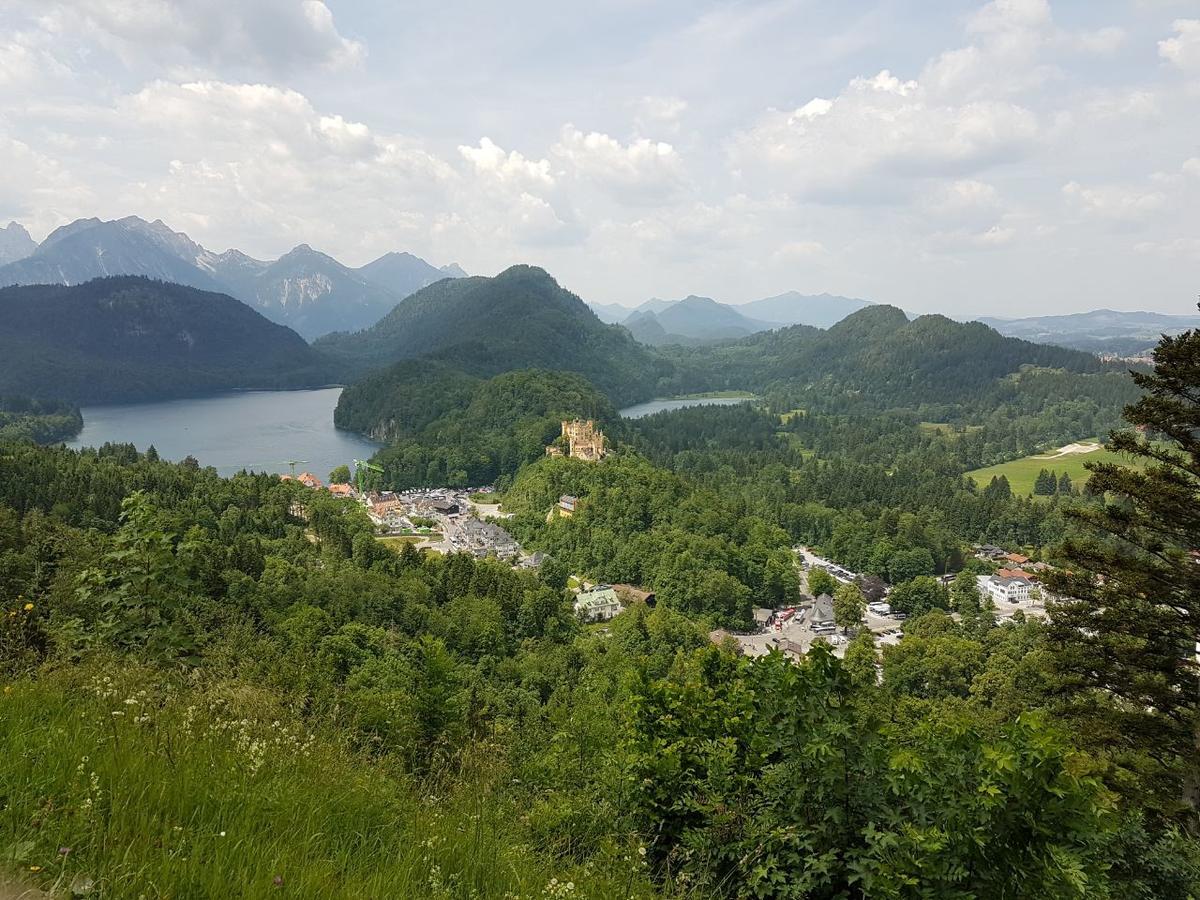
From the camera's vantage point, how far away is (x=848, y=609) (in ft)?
110

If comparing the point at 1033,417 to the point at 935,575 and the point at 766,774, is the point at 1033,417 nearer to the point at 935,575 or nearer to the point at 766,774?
the point at 935,575

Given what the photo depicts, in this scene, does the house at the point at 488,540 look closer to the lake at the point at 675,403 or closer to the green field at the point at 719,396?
the lake at the point at 675,403

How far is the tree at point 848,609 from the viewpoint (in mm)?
33562

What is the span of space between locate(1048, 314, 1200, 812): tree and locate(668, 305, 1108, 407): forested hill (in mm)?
136459

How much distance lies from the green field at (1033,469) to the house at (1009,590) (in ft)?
107

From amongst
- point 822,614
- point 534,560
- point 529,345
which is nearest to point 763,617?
point 822,614

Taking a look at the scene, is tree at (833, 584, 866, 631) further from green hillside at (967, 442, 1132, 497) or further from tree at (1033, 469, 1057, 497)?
tree at (1033, 469, 1057, 497)

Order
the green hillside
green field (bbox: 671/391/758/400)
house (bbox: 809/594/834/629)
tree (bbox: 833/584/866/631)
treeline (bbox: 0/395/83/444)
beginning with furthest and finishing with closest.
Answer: green field (bbox: 671/391/758/400) < treeline (bbox: 0/395/83/444) < the green hillside < house (bbox: 809/594/834/629) < tree (bbox: 833/584/866/631)

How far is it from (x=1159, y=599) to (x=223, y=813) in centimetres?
937

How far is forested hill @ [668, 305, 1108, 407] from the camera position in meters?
135

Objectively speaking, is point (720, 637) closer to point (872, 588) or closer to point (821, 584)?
point (821, 584)

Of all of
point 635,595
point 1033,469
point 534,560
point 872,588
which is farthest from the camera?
point 1033,469

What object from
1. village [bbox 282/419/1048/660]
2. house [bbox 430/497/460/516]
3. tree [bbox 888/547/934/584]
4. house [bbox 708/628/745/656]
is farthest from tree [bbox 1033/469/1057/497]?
house [bbox 430/497/460/516]

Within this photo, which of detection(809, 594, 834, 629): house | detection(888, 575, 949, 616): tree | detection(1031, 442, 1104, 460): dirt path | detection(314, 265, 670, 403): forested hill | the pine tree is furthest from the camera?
detection(314, 265, 670, 403): forested hill
